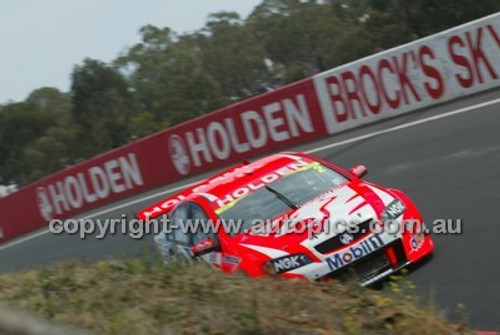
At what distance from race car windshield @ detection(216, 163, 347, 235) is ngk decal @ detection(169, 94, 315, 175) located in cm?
818

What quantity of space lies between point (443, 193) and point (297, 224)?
320cm

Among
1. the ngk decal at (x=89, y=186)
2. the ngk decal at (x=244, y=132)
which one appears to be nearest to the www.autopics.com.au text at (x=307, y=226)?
A: the ngk decal at (x=244, y=132)

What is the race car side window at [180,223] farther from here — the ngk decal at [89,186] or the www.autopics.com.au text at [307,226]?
the ngk decal at [89,186]

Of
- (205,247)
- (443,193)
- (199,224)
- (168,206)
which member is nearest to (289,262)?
(205,247)

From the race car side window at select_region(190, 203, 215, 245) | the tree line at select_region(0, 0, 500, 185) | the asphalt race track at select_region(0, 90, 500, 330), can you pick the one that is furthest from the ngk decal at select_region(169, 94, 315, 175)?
the tree line at select_region(0, 0, 500, 185)

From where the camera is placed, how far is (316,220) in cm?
755

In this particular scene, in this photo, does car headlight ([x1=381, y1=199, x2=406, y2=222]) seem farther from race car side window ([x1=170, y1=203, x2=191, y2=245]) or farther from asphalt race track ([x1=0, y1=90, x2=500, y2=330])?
race car side window ([x1=170, y1=203, x2=191, y2=245])

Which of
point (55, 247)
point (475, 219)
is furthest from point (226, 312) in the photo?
point (55, 247)

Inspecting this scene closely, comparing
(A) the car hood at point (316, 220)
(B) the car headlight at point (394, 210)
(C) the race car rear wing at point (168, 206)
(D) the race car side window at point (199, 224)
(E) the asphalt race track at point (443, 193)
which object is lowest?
(E) the asphalt race track at point (443, 193)

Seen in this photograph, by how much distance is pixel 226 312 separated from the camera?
510 cm

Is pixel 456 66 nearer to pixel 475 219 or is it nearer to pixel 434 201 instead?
pixel 434 201

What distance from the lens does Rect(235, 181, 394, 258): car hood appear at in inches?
290

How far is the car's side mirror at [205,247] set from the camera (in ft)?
25.9

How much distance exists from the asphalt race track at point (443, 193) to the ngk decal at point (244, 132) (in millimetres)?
595
